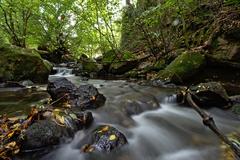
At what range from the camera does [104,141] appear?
123 inches

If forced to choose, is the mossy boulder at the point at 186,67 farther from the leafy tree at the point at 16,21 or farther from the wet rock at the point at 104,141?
the leafy tree at the point at 16,21

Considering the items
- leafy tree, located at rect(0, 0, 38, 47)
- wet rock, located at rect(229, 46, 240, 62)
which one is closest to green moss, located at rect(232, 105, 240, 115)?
wet rock, located at rect(229, 46, 240, 62)

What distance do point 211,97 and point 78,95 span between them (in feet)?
8.07

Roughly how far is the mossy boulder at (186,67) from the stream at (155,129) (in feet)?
2.79

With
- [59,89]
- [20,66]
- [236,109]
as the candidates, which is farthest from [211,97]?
[20,66]

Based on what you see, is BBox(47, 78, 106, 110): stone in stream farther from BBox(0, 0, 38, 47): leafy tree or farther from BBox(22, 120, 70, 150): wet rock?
BBox(0, 0, 38, 47): leafy tree

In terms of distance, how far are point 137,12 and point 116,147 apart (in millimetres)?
5747

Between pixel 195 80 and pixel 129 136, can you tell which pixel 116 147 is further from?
pixel 195 80

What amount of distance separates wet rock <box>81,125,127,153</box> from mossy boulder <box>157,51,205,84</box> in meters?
3.60

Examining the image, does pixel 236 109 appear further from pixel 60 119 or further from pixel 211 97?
pixel 60 119

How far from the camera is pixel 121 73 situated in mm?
9258

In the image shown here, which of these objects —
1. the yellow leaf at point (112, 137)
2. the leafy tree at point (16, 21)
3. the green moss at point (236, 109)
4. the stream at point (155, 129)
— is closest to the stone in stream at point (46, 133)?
the stream at point (155, 129)

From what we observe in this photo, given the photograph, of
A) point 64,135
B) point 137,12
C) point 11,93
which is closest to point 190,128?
point 64,135

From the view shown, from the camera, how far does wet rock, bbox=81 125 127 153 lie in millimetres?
3041
